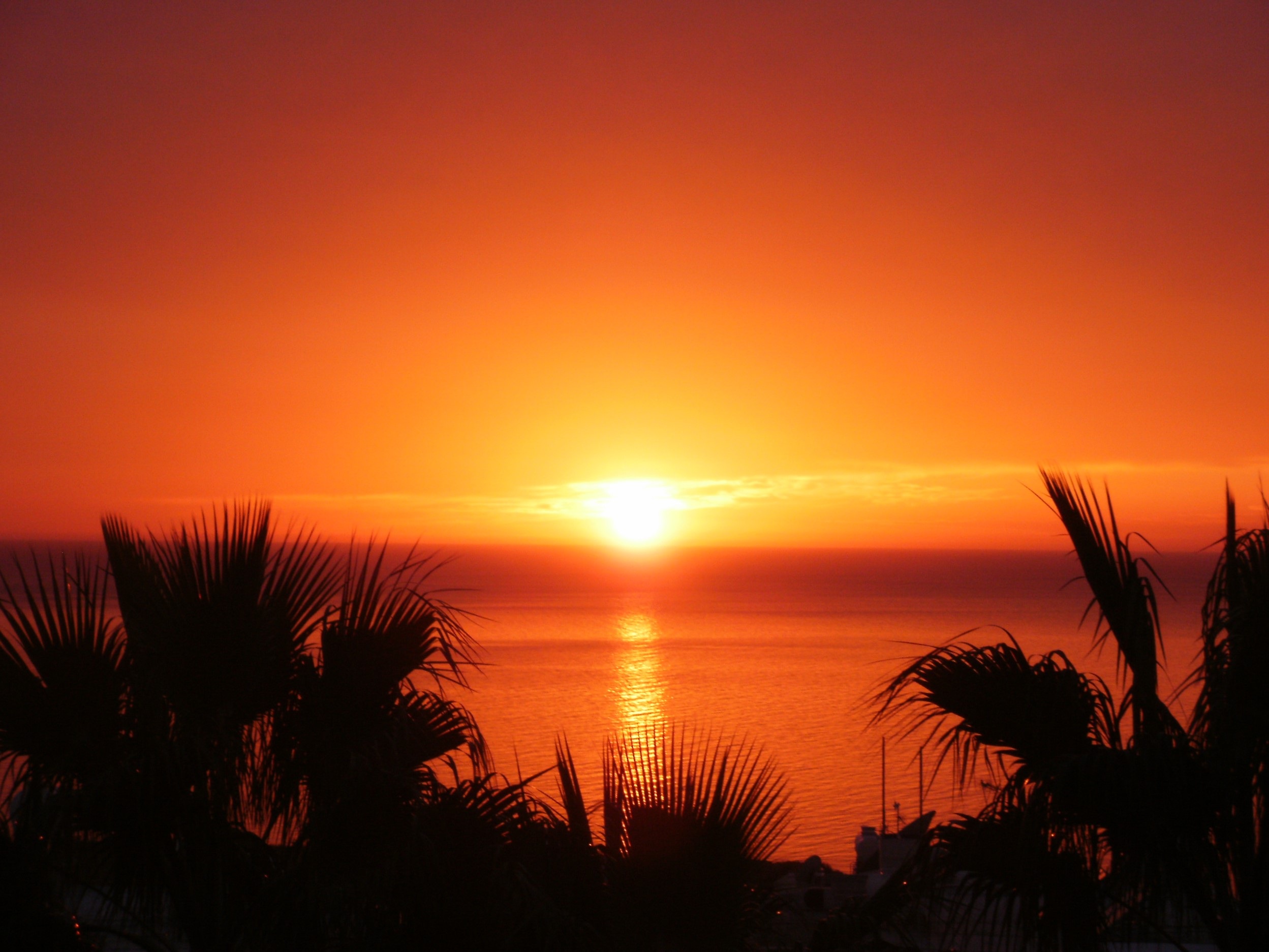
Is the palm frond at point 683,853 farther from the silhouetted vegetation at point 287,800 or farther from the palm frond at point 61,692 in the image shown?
the palm frond at point 61,692

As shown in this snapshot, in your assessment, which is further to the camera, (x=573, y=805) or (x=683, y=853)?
(x=573, y=805)

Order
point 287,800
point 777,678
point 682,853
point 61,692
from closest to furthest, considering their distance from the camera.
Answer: point 682,853 < point 61,692 < point 287,800 < point 777,678

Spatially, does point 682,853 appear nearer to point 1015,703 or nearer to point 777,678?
point 1015,703

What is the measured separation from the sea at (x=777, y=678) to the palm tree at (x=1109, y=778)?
29 centimetres

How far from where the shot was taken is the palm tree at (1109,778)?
4.79 meters

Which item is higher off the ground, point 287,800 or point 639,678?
point 287,800

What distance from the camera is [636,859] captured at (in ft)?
15.0

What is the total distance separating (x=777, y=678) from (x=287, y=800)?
77971 mm

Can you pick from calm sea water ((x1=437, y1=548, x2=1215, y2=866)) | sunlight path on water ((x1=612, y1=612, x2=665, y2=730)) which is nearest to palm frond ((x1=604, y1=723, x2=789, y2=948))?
calm sea water ((x1=437, y1=548, x2=1215, y2=866))

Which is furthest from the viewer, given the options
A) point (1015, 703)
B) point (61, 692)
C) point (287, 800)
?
point (1015, 703)

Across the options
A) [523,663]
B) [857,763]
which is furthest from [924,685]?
[523,663]

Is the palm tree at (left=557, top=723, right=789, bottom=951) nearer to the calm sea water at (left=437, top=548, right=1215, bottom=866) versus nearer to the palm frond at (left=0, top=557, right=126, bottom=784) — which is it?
the palm frond at (left=0, top=557, right=126, bottom=784)

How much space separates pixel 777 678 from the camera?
80562mm

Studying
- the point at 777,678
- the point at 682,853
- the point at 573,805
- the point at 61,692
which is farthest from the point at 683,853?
the point at 777,678
